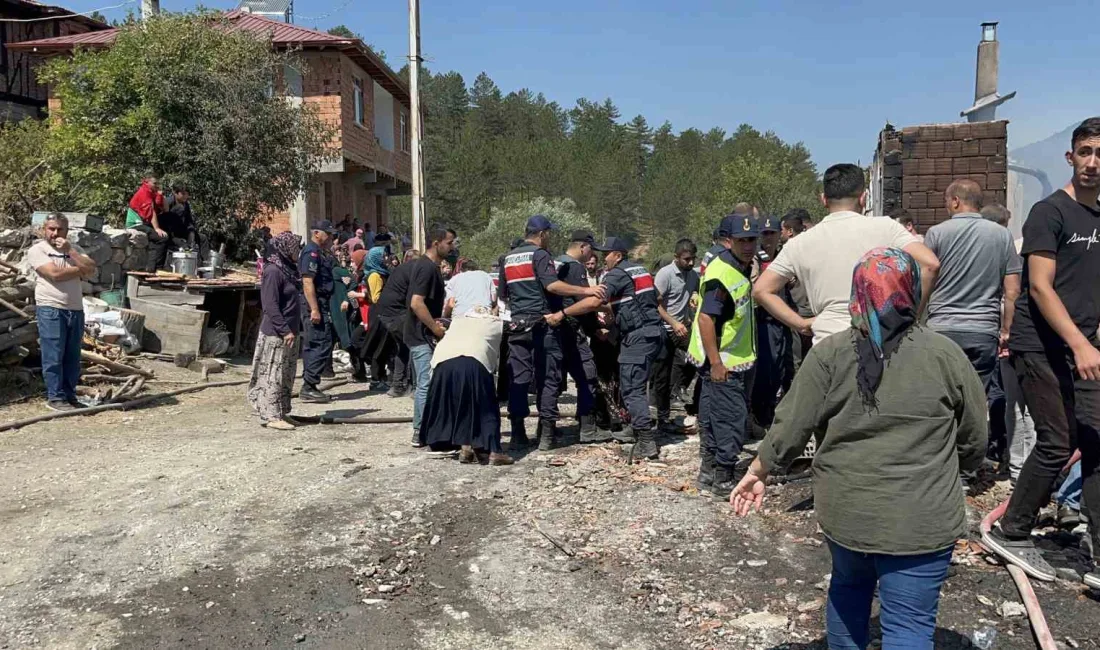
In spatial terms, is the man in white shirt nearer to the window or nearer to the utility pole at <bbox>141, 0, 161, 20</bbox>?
the utility pole at <bbox>141, 0, 161, 20</bbox>

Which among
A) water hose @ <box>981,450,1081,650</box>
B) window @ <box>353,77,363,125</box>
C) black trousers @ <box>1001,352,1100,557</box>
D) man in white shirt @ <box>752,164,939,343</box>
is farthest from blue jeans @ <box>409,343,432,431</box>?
window @ <box>353,77,363,125</box>

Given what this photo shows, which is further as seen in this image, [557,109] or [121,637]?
[557,109]

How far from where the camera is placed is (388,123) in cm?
2867

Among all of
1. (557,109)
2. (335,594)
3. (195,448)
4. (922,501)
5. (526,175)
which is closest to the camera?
(922,501)

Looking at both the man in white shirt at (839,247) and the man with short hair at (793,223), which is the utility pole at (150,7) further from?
the man in white shirt at (839,247)

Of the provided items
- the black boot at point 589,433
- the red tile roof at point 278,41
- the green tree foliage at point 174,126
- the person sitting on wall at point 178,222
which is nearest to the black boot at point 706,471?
the black boot at point 589,433

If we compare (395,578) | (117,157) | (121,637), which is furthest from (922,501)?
(117,157)

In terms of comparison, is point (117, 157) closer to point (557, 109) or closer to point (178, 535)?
point (178, 535)

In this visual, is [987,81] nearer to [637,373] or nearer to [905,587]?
[637,373]

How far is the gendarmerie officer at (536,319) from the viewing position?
6875 millimetres

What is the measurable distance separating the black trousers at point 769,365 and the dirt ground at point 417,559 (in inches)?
40.4

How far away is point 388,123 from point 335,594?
26074 mm

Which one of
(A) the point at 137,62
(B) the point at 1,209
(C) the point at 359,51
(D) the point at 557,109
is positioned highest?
(D) the point at 557,109

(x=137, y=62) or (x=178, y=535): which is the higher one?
(x=137, y=62)
